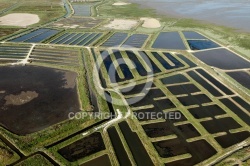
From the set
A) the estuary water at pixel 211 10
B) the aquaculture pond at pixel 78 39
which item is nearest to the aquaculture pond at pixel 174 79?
the aquaculture pond at pixel 78 39

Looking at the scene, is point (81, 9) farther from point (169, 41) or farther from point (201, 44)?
point (201, 44)

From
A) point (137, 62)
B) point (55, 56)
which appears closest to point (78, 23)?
point (55, 56)

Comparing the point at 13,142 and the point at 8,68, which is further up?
the point at 8,68

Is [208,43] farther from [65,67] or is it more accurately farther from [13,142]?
[13,142]

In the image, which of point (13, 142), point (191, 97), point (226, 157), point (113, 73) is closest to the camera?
point (226, 157)

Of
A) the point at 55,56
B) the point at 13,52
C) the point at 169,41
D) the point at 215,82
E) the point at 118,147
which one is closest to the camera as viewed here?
the point at 118,147

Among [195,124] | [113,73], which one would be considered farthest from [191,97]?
[113,73]

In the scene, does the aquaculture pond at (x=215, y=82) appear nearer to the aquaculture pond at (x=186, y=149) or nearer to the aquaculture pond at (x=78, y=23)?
the aquaculture pond at (x=186, y=149)
